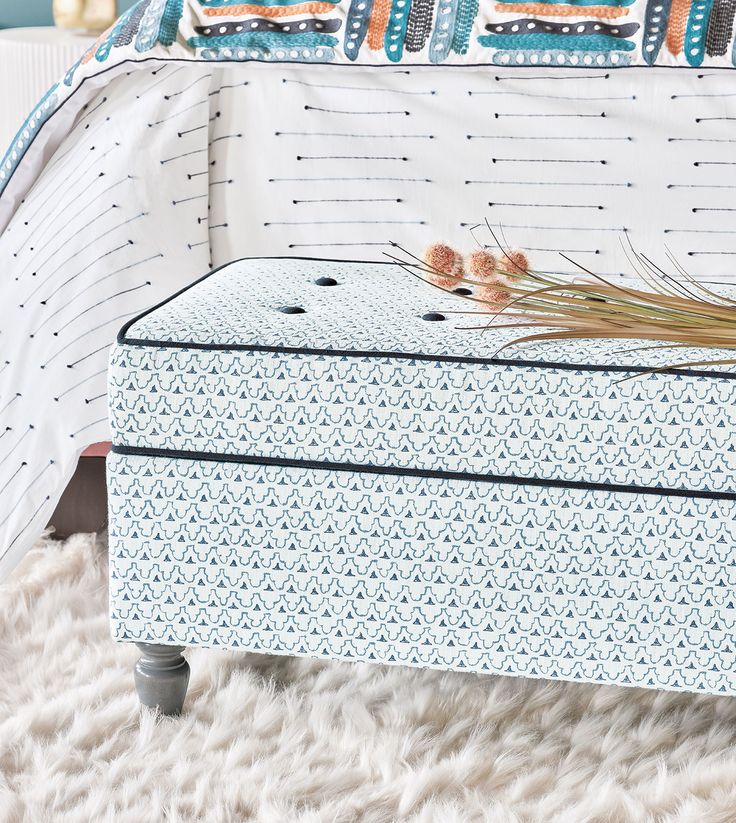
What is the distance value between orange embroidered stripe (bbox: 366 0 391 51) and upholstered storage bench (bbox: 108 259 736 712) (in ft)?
2.01

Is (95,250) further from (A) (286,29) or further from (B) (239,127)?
(A) (286,29)

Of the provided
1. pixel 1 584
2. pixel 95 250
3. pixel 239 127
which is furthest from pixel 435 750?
pixel 239 127

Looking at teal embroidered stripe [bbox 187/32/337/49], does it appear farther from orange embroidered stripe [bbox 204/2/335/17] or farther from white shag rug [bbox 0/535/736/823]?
white shag rug [bbox 0/535/736/823]

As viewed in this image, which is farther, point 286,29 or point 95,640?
point 286,29

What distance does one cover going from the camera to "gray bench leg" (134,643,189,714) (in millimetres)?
1049

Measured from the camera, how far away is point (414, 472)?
3.11 ft

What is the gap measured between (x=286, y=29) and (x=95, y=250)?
422 mm

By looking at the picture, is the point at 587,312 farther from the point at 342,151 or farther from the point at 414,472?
the point at 342,151

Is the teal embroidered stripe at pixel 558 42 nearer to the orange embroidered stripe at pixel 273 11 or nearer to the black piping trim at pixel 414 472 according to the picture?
the orange embroidered stripe at pixel 273 11

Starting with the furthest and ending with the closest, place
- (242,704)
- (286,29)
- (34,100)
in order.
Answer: (34,100) → (286,29) → (242,704)

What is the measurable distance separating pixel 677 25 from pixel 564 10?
16 centimetres

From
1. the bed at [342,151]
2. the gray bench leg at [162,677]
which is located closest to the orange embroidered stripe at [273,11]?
the bed at [342,151]

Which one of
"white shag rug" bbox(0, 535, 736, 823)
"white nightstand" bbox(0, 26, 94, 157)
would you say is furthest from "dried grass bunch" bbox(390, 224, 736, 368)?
"white nightstand" bbox(0, 26, 94, 157)

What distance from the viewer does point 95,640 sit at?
1.23m
